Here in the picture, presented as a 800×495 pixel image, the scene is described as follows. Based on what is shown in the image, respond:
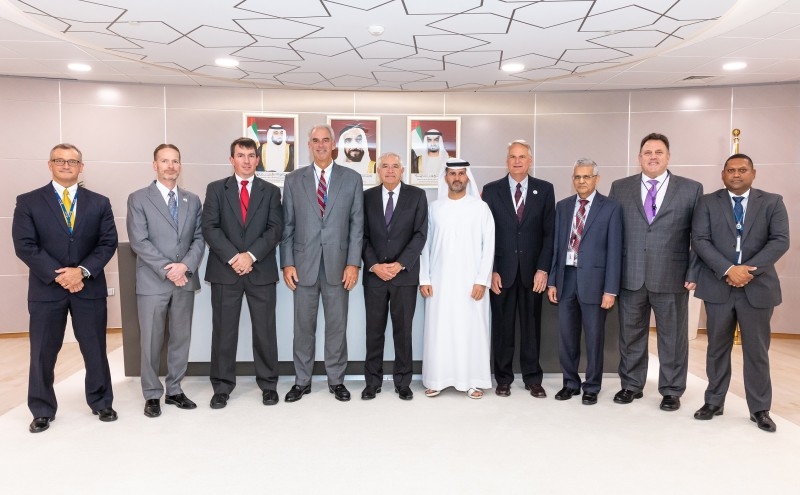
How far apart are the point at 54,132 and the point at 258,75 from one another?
2.66 metres

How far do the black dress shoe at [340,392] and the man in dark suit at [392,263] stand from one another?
126 millimetres

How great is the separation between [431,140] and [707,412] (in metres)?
4.78

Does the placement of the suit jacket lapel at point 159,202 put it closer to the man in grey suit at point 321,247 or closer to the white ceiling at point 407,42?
the man in grey suit at point 321,247

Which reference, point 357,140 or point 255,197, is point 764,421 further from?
point 357,140

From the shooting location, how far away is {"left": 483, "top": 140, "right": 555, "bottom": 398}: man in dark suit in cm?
421

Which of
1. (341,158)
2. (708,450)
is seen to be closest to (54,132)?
(341,158)

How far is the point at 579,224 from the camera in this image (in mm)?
4047

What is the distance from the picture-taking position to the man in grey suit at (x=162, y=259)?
12.4 ft

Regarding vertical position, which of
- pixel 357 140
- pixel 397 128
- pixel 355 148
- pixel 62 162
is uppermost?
pixel 397 128

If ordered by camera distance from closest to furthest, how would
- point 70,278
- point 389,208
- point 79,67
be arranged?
point 70,278, point 389,208, point 79,67

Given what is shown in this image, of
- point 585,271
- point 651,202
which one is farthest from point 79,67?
point 651,202

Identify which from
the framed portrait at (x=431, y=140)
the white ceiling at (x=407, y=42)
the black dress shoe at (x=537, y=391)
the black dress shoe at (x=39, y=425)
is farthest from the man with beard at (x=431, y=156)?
the black dress shoe at (x=39, y=425)

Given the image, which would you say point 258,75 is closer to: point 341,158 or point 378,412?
point 341,158

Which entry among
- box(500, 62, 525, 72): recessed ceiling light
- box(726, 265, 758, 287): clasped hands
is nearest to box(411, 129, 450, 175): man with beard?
box(500, 62, 525, 72): recessed ceiling light
